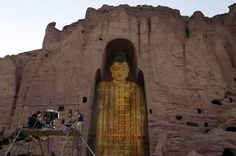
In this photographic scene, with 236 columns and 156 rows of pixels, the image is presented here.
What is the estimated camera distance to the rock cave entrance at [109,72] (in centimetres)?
1916

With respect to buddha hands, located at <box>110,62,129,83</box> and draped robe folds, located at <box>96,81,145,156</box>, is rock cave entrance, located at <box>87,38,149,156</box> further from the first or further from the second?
buddha hands, located at <box>110,62,129,83</box>

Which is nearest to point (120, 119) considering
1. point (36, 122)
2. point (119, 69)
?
point (119, 69)

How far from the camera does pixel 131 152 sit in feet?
60.8

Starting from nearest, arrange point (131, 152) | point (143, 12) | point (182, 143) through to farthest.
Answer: point (182, 143)
point (131, 152)
point (143, 12)

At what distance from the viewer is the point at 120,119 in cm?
1952

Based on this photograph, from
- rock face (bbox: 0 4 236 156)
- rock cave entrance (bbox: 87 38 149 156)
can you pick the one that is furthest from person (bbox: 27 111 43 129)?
rock cave entrance (bbox: 87 38 149 156)

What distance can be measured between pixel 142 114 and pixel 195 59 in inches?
147

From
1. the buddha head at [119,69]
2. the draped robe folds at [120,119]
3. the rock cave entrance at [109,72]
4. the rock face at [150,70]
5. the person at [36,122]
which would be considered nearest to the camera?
the person at [36,122]

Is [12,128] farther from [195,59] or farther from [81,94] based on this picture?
[195,59]

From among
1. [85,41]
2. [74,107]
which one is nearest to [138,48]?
[85,41]

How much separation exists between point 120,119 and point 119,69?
3050mm

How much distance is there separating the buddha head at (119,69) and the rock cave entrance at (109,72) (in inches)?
18.5

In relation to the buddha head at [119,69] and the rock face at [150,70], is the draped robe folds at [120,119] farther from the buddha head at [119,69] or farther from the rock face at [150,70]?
the rock face at [150,70]

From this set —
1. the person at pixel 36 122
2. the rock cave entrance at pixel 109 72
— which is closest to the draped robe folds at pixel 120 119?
the rock cave entrance at pixel 109 72
